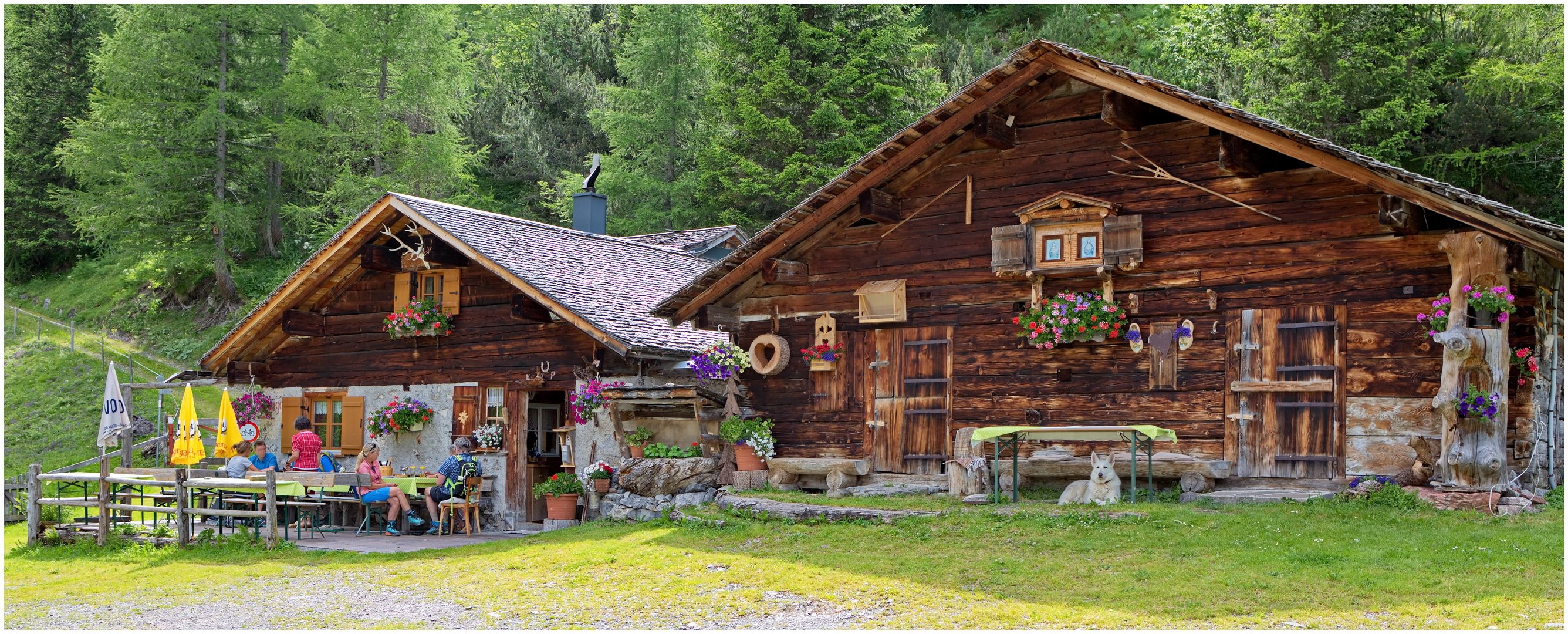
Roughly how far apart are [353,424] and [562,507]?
455 cm

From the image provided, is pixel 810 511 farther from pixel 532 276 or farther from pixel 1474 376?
pixel 1474 376

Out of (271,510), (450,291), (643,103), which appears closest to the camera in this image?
(271,510)

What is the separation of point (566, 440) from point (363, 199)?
17.7 m

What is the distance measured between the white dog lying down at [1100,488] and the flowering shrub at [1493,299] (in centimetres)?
368

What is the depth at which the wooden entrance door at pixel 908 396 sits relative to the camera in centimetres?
1557

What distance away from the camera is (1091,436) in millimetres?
13711

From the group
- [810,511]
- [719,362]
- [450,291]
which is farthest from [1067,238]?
[450,291]

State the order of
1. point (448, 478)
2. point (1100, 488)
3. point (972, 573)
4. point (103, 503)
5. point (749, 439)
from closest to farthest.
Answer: point (972, 573) → point (1100, 488) → point (103, 503) → point (749, 439) → point (448, 478)

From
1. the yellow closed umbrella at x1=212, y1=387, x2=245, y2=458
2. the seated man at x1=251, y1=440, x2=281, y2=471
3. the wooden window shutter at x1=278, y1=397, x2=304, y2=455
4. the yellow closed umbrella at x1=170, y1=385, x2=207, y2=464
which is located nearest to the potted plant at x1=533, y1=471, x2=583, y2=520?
the seated man at x1=251, y1=440, x2=281, y2=471

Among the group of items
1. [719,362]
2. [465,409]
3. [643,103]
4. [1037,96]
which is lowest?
[465,409]

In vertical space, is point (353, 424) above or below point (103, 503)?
above

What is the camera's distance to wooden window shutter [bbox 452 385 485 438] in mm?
18969

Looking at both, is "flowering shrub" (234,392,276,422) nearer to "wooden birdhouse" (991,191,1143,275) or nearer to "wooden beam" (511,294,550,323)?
"wooden beam" (511,294,550,323)

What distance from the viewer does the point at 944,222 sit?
15711 mm
